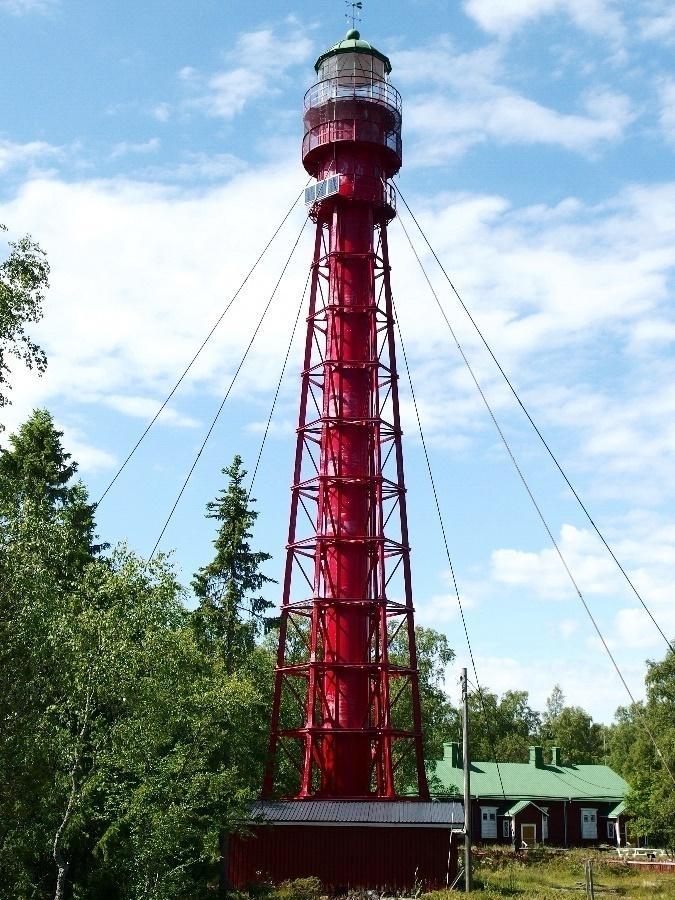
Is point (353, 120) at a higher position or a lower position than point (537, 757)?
higher

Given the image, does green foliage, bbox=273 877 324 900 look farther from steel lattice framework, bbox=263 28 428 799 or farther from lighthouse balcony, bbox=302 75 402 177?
lighthouse balcony, bbox=302 75 402 177

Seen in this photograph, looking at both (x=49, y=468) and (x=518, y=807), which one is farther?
(x=518, y=807)

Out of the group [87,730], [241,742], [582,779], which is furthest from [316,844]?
[582,779]

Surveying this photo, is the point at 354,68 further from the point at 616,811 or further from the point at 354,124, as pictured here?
the point at 616,811

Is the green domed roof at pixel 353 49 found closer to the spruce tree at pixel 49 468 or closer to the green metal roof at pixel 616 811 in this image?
the spruce tree at pixel 49 468

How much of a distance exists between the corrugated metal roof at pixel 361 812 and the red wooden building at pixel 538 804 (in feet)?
85.2

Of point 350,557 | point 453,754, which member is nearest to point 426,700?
point 453,754

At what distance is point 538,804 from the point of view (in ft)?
189

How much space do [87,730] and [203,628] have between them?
19.3 meters

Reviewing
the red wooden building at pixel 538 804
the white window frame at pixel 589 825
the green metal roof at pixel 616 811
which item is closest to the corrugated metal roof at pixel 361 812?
the red wooden building at pixel 538 804

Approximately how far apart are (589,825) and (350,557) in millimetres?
36461

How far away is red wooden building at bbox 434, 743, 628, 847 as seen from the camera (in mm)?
56031

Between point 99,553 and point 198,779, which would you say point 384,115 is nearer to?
point 99,553

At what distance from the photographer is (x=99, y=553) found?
39.1 m
